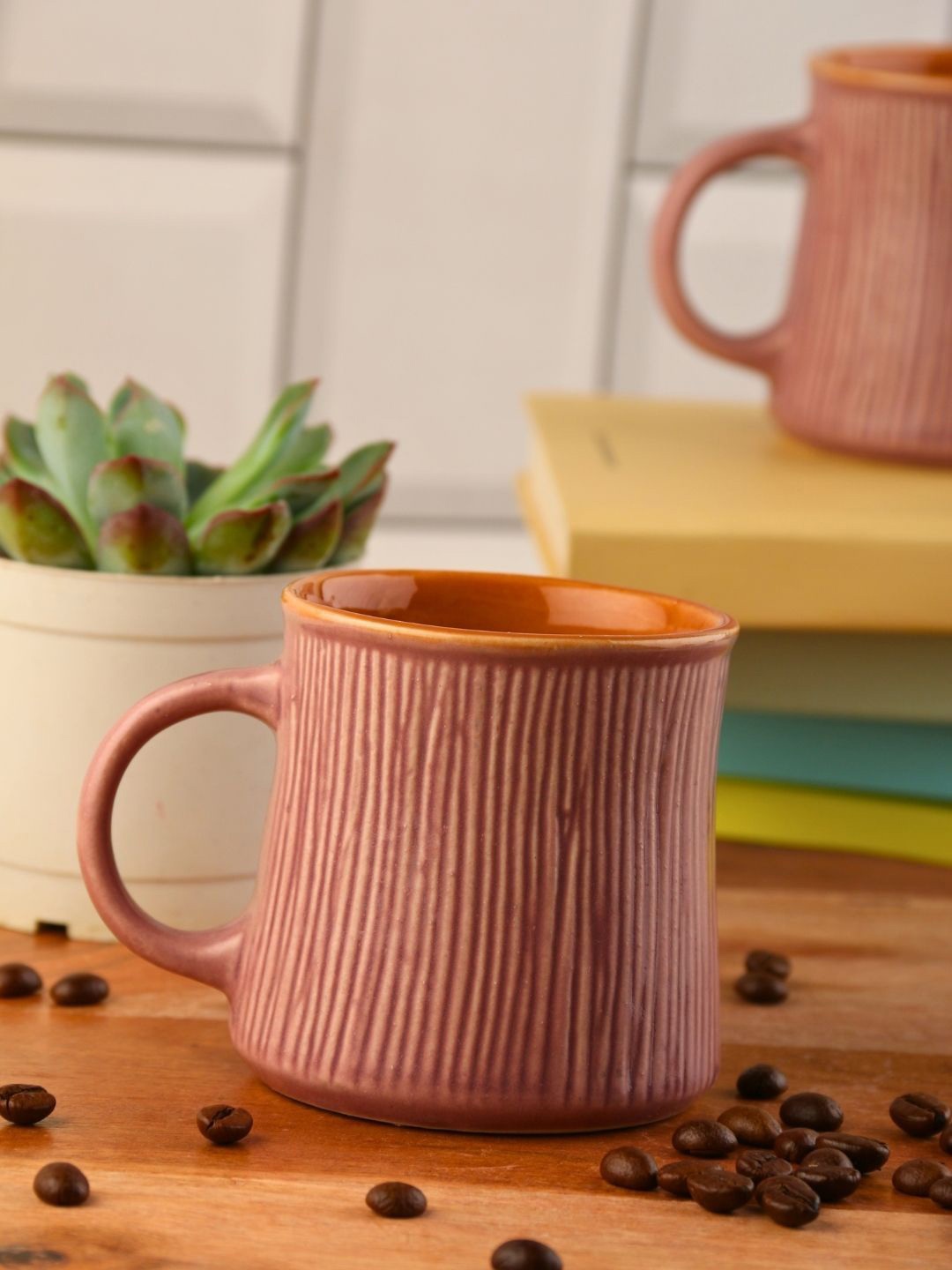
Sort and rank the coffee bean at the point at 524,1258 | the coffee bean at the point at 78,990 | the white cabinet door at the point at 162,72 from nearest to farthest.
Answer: the coffee bean at the point at 524,1258 < the coffee bean at the point at 78,990 < the white cabinet door at the point at 162,72

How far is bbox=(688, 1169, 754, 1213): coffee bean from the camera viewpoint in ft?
1.21

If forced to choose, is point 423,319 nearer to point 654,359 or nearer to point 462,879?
point 654,359

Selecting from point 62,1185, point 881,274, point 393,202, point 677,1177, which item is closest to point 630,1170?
point 677,1177

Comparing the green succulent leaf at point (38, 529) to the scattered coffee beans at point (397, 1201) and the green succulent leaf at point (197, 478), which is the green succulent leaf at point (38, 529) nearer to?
the green succulent leaf at point (197, 478)

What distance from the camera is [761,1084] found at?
43cm

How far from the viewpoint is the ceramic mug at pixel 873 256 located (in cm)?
68

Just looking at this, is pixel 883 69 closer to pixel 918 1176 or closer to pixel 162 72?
pixel 918 1176

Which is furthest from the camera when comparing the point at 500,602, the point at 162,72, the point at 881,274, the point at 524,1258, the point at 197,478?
the point at 162,72

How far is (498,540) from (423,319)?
0.53ft

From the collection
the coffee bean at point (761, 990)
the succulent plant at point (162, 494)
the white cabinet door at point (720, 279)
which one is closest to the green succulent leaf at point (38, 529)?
the succulent plant at point (162, 494)

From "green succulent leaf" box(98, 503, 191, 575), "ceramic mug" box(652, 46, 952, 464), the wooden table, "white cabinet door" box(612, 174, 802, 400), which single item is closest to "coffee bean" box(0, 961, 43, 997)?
the wooden table

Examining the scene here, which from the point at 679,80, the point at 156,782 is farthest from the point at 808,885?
the point at 679,80

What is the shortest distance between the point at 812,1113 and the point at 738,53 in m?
1.06

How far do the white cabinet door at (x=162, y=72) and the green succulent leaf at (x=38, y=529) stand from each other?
2.64ft
